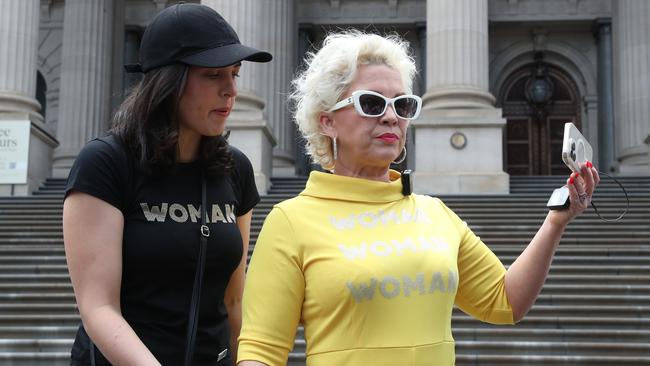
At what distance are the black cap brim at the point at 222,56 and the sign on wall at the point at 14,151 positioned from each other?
52.5 feet

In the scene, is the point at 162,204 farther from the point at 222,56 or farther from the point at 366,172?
the point at 366,172

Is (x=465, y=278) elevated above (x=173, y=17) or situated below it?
below

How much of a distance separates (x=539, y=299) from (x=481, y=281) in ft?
25.2

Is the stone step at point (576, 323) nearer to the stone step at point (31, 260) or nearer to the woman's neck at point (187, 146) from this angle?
the stone step at point (31, 260)

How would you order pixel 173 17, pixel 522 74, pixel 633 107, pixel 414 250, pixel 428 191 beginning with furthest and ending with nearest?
pixel 522 74
pixel 633 107
pixel 428 191
pixel 173 17
pixel 414 250

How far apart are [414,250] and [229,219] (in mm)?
640

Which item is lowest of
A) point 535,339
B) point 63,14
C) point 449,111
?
point 535,339

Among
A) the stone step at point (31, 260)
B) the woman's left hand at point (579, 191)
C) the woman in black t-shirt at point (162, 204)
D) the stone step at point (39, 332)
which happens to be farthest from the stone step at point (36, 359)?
the woman's left hand at point (579, 191)

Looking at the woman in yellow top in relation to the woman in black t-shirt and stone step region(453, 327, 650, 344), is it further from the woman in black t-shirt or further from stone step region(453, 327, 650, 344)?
stone step region(453, 327, 650, 344)

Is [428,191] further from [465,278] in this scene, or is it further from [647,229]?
[465,278]

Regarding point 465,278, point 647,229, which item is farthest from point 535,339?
point 465,278

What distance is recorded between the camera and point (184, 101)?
2539mm

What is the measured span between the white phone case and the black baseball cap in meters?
0.93

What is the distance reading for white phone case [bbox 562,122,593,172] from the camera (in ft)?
7.49
